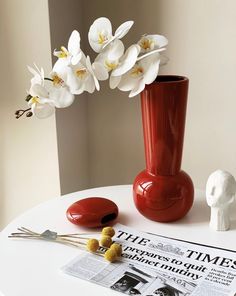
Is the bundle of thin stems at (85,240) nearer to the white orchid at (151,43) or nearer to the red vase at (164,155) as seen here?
the red vase at (164,155)

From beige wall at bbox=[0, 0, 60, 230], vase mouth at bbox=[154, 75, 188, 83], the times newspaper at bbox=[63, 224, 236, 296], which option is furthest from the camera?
beige wall at bbox=[0, 0, 60, 230]

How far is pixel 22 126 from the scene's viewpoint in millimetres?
1457

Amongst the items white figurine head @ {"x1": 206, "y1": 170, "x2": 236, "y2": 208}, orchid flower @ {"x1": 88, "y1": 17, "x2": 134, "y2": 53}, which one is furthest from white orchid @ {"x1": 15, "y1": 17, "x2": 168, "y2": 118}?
white figurine head @ {"x1": 206, "y1": 170, "x2": 236, "y2": 208}

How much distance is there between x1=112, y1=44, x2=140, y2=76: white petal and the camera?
2.96 feet

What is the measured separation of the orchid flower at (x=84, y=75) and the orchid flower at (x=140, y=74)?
4cm

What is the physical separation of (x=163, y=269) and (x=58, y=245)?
0.74 ft

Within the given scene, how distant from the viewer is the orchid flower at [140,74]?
2.98ft

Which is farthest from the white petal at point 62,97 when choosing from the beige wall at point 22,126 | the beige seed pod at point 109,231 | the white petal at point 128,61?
the beige wall at point 22,126

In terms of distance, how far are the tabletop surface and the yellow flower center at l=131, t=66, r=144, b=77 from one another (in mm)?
328

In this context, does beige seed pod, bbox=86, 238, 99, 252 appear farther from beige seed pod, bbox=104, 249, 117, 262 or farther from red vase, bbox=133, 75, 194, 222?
red vase, bbox=133, 75, 194, 222

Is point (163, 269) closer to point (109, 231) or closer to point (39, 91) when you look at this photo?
point (109, 231)

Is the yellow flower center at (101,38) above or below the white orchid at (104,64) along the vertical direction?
above

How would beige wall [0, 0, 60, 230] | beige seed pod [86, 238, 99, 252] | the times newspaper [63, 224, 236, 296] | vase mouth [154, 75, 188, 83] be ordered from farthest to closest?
beige wall [0, 0, 60, 230], vase mouth [154, 75, 188, 83], beige seed pod [86, 238, 99, 252], the times newspaper [63, 224, 236, 296]

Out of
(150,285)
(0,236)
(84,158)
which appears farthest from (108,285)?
(84,158)
